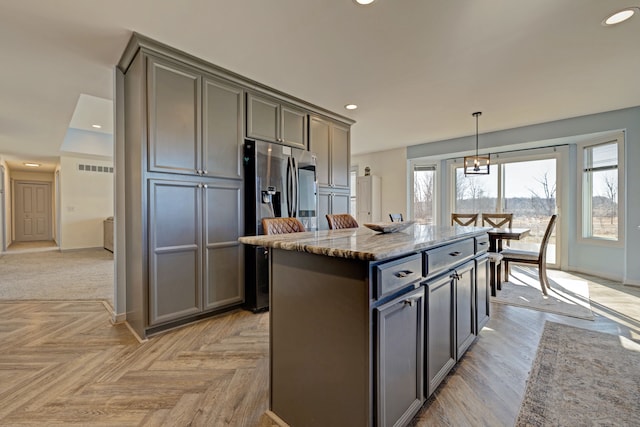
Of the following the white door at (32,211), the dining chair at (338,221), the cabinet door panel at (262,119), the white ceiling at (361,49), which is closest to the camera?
the white ceiling at (361,49)

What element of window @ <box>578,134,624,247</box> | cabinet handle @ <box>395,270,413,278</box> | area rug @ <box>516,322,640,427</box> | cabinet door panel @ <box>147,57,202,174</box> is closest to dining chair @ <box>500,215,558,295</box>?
area rug @ <box>516,322,640,427</box>

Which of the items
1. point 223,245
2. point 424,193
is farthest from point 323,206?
point 424,193

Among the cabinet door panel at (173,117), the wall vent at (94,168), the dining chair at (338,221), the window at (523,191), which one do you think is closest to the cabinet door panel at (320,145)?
the dining chair at (338,221)

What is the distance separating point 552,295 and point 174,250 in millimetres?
4329

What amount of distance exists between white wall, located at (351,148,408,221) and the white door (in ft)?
34.0

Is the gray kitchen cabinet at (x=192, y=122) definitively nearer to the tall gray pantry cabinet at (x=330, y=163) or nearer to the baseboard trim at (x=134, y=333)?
the tall gray pantry cabinet at (x=330, y=163)

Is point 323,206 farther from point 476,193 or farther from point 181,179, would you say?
point 476,193

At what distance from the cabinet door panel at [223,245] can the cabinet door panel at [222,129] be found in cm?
18

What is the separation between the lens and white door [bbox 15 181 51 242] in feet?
29.2

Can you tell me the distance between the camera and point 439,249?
1.61 m

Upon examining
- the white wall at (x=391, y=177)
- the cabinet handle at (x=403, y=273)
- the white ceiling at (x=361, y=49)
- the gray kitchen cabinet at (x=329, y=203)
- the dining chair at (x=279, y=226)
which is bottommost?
the cabinet handle at (x=403, y=273)

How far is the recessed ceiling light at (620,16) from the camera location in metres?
2.05

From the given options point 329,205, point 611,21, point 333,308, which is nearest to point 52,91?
point 329,205

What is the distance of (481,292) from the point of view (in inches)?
94.1
